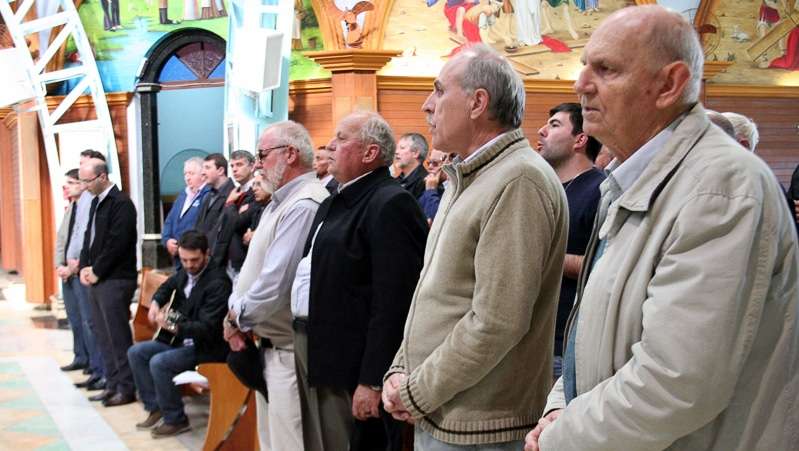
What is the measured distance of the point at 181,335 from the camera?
16.3 feet

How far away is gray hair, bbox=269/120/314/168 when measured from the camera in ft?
13.3

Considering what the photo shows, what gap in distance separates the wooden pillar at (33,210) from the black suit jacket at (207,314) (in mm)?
7991

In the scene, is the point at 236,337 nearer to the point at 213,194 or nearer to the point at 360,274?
the point at 360,274

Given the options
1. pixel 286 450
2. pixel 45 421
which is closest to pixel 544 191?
pixel 286 450

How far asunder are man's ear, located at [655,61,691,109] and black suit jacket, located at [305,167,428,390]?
5.38 ft

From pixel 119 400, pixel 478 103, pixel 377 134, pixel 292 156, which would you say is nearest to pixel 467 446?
pixel 478 103

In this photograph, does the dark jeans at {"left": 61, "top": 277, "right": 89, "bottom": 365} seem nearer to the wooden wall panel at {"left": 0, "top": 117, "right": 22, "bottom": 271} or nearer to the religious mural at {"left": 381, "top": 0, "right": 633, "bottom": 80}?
the religious mural at {"left": 381, "top": 0, "right": 633, "bottom": 80}

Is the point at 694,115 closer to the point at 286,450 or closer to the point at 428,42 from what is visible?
the point at 286,450

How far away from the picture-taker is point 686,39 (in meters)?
1.58

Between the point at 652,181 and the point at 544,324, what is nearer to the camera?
the point at 652,181

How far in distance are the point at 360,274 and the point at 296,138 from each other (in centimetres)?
100

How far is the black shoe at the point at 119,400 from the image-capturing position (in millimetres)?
6465

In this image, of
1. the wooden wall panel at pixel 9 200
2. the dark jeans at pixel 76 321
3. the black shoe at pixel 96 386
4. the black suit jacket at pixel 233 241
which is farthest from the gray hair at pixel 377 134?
the wooden wall panel at pixel 9 200

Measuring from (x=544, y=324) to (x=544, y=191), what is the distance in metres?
0.36
